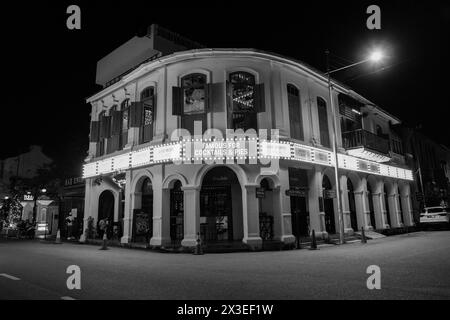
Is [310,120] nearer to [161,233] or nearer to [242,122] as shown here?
[242,122]

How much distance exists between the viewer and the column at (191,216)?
15.7 m

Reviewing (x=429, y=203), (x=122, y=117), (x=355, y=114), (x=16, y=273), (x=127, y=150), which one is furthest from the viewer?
(x=429, y=203)

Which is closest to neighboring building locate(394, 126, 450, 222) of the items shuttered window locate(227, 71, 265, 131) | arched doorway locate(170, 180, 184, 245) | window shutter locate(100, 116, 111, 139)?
shuttered window locate(227, 71, 265, 131)

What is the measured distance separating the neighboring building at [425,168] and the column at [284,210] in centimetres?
2049

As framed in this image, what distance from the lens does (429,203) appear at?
1428 inches

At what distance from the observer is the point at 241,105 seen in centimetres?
1841

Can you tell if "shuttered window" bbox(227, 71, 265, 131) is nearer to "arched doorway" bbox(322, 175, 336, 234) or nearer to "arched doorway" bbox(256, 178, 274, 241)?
"arched doorway" bbox(256, 178, 274, 241)

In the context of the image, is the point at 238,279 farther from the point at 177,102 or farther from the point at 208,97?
the point at 177,102

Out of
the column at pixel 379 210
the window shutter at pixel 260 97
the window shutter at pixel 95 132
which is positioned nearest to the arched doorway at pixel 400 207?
the column at pixel 379 210

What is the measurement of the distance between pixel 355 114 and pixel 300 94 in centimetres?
768

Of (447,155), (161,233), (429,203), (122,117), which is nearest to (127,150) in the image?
(122,117)

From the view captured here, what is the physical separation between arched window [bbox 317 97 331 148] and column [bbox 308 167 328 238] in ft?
9.27

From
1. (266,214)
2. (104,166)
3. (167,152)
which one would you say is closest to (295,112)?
(266,214)

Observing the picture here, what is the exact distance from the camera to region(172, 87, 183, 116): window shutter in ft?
56.6
